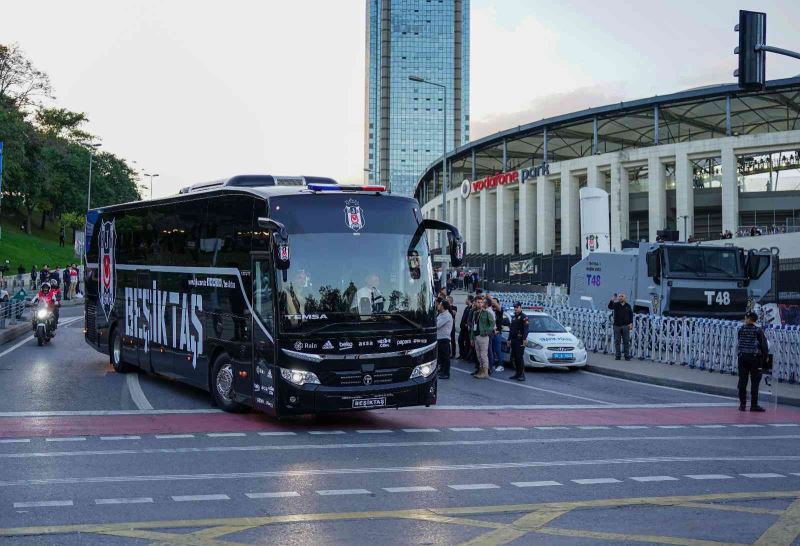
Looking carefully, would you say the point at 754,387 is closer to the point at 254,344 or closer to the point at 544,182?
the point at 254,344

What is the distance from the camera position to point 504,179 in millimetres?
80875

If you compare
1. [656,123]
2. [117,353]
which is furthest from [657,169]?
[117,353]

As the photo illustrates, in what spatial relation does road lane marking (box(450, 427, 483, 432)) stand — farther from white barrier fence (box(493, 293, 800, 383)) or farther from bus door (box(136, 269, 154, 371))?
white barrier fence (box(493, 293, 800, 383))

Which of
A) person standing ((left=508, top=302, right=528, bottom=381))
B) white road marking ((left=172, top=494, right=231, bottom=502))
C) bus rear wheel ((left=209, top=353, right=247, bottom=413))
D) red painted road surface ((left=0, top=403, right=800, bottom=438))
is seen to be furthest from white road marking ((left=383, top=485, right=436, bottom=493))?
person standing ((left=508, top=302, right=528, bottom=381))

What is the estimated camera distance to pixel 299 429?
45.9 feet

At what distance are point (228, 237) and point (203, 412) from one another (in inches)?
111

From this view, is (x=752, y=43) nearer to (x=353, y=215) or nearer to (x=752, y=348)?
(x=752, y=348)

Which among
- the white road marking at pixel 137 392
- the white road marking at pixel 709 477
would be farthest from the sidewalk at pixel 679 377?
the white road marking at pixel 137 392

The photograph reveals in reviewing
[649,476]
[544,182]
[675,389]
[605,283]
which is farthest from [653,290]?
[544,182]

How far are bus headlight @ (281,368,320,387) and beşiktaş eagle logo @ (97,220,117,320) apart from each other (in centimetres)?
877

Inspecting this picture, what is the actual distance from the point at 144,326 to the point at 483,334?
7.34 meters

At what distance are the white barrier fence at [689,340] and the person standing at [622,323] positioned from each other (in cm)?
42

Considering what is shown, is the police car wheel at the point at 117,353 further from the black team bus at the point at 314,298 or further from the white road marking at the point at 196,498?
the white road marking at the point at 196,498

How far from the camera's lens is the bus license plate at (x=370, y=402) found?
13.5 m
